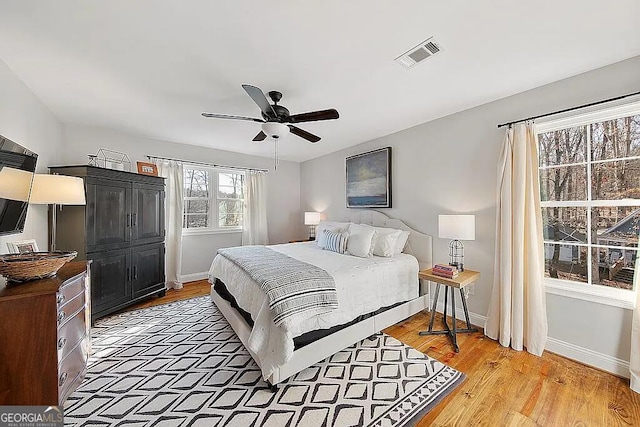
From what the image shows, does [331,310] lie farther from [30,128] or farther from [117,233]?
[30,128]

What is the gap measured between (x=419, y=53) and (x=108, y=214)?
376 cm

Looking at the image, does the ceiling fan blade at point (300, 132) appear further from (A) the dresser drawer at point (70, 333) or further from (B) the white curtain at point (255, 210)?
(B) the white curtain at point (255, 210)

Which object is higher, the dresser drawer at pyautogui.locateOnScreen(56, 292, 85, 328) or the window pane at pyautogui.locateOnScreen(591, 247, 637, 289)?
the window pane at pyautogui.locateOnScreen(591, 247, 637, 289)

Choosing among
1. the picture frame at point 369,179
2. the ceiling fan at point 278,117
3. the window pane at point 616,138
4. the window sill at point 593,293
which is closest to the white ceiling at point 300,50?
the ceiling fan at point 278,117

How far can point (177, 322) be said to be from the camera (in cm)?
295

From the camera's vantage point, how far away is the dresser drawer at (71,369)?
150 centimetres

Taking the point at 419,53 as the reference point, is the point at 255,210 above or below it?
below

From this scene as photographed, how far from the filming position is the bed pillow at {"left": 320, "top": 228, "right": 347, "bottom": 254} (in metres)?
3.44

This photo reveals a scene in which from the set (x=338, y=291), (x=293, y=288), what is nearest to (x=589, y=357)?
(x=338, y=291)

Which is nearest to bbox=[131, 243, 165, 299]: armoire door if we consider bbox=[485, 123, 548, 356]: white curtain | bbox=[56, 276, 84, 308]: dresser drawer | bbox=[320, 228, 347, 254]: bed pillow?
bbox=[56, 276, 84, 308]: dresser drawer

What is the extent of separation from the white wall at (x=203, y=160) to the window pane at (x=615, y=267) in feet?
14.9

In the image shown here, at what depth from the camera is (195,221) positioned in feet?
15.4

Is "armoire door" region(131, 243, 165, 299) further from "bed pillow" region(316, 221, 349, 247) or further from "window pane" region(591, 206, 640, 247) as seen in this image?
"window pane" region(591, 206, 640, 247)

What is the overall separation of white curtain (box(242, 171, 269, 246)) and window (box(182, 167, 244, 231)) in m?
0.19
